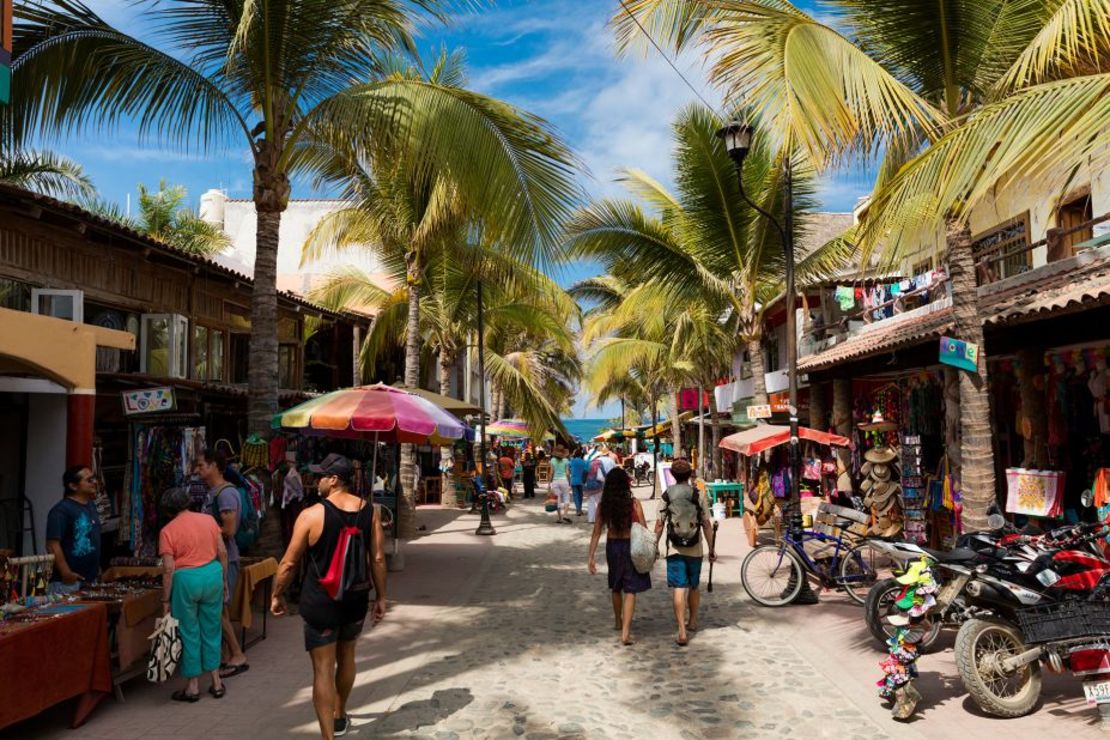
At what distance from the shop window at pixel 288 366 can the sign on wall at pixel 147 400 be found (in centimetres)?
922

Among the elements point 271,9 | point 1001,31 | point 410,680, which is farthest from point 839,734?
point 271,9

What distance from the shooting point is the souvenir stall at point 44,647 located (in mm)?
4609

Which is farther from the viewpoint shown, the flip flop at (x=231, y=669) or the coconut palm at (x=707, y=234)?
the coconut palm at (x=707, y=234)

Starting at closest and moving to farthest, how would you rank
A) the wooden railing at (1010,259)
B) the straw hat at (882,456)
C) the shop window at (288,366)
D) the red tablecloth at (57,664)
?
the red tablecloth at (57,664), the wooden railing at (1010,259), the straw hat at (882,456), the shop window at (288,366)

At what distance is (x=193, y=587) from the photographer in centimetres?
571

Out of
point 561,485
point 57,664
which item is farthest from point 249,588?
point 561,485

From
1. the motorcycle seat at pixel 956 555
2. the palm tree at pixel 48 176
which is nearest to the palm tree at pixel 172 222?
the palm tree at pixel 48 176

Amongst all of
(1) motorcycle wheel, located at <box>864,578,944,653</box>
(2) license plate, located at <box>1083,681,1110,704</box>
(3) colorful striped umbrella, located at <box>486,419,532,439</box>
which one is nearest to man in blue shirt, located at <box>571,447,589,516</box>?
(3) colorful striped umbrella, located at <box>486,419,532,439</box>

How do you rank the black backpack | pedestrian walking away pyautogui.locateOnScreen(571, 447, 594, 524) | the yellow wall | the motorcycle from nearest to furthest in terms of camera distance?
1. the motorcycle
2. the yellow wall
3. the black backpack
4. pedestrian walking away pyautogui.locateOnScreen(571, 447, 594, 524)

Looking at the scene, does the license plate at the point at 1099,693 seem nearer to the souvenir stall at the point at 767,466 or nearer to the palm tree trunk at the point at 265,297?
the souvenir stall at the point at 767,466

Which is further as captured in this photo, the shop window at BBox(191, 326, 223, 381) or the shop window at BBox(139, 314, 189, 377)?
the shop window at BBox(191, 326, 223, 381)

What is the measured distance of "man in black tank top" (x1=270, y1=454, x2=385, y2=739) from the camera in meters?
4.73

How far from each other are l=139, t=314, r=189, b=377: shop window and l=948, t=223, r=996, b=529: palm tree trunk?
10.4m

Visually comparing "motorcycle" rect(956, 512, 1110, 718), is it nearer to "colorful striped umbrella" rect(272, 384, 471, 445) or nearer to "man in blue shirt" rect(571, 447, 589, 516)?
"colorful striped umbrella" rect(272, 384, 471, 445)
